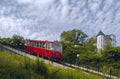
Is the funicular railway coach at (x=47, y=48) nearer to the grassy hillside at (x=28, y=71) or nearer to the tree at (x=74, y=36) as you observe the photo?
the grassy hillside at (x=28, y=71)

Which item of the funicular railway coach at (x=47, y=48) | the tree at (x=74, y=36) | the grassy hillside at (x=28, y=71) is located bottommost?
the grassy hillside at (x=28, y=71)

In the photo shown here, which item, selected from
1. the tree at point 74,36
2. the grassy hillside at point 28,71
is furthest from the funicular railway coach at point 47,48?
the tree at point 74,36

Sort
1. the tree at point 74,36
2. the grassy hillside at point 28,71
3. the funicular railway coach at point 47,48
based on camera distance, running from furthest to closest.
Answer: the tree at point 74,36
the funicular railway coach at point 47,48
the grassy hillside at point 28,71

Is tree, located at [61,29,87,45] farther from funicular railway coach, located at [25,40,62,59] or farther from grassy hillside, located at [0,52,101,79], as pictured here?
grassy hillside, located at [0,52,101,79]

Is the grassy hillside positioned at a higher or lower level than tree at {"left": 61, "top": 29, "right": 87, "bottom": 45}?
lower

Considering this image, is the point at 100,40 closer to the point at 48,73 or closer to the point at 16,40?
the point at 16,40

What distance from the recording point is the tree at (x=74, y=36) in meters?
112

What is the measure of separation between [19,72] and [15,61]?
1938 millimetres

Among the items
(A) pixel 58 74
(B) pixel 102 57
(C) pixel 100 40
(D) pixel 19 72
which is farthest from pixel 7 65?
(C) pixel 100 40

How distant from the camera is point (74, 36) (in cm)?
11262

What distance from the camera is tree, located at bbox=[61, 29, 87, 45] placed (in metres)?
112

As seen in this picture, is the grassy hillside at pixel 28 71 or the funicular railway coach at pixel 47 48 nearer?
the grassy hillside at pixel 28 71

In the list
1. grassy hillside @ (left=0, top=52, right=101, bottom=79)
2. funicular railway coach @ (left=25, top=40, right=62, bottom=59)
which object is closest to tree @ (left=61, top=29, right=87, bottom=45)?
funicular railway coach @ (left=25, top=40, right=62, bottom=59)

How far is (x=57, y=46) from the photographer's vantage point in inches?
1918
